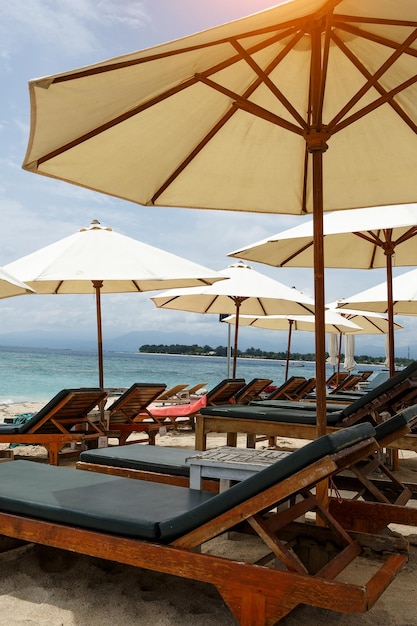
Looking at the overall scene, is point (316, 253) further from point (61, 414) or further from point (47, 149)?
point (61, 414)

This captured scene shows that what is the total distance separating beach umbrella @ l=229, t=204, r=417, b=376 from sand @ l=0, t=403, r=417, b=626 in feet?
9.71

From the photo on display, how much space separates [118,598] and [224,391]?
16.9ft

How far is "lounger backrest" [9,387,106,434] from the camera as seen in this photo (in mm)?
5344

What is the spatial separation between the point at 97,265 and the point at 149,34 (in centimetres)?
267

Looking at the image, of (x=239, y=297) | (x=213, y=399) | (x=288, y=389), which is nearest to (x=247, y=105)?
(x=213, y=399)

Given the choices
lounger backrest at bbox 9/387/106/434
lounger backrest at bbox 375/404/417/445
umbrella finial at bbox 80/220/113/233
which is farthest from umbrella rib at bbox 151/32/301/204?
umbrella finial at bbox 80/220/113/233

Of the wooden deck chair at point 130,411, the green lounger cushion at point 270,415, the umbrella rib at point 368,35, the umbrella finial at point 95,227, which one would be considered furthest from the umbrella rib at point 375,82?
the umbrella finial at point 95,227

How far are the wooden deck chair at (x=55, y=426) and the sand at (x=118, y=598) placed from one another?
7.36 ft

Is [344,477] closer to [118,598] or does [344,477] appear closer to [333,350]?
[118,598]

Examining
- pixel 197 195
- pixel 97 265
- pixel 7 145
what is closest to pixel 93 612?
pixel 197 195

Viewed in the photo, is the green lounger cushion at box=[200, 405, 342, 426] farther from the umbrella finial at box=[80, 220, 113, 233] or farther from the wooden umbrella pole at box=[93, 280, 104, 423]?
the umbrella finial at box=[80, 220, 113, 233]

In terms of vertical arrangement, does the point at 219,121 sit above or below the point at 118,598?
above

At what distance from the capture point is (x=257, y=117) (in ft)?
13.0

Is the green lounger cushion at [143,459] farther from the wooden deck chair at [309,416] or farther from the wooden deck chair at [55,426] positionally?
the wooden deck chair at [55,426]
